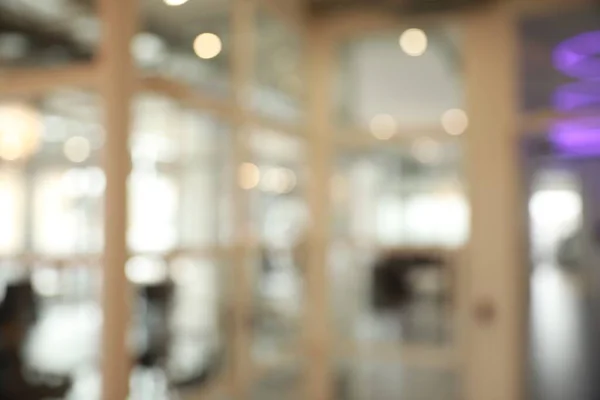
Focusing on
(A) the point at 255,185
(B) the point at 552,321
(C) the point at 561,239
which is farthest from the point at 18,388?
(C) the point at 561,239

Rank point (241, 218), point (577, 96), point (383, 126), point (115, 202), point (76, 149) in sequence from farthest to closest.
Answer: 1. point (383, 126)
2. point (577, 96)
3. point (241, 218)
4. point (76, 149)
5. point (115, 202)

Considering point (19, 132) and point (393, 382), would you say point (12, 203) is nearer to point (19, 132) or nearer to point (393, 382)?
point (19, 132)

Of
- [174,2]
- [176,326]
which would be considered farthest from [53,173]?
[174,2]

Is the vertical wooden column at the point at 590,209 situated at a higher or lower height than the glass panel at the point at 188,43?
lower

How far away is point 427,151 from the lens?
205 inches

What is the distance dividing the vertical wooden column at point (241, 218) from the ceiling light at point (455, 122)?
1.50 m

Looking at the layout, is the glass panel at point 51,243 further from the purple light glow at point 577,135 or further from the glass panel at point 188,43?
the purple light glow at point 577,135

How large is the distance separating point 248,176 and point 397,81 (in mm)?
1599

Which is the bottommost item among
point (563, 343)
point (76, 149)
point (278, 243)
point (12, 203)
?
point (563, 343)

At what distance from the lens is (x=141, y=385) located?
142 inches

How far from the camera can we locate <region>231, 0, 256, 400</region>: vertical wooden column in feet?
14.0

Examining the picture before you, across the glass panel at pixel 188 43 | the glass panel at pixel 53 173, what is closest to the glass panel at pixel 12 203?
the glass panel at pixel 53 173

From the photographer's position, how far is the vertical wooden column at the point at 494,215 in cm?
479

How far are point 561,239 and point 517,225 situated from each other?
8.10m
